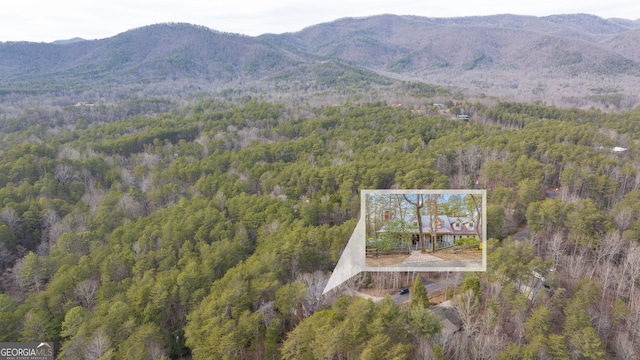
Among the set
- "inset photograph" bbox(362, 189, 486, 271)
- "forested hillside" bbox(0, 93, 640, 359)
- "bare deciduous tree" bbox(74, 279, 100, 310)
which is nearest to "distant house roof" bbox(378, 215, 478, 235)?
"inset photograph" bbox(362, 189, 486, 271)

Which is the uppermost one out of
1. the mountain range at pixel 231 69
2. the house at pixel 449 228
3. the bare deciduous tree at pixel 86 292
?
the mountain range at pixel 231 69

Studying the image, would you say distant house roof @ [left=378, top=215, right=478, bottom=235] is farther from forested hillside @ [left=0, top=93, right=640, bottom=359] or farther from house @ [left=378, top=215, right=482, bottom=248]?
forested hillside @ [left=0, top=93, right=640, bottom=359]

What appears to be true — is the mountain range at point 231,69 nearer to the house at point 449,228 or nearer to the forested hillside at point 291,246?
the forested hillside at point 291,246

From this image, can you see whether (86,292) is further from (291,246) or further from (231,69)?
(231,69)

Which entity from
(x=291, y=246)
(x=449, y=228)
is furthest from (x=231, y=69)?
(x=449, y=228)

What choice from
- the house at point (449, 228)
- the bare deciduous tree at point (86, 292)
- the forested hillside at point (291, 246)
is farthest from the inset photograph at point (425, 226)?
the bare deciduous tree at point (86, 292)

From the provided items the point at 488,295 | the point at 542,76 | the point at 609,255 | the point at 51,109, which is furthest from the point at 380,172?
the point at 542,76
